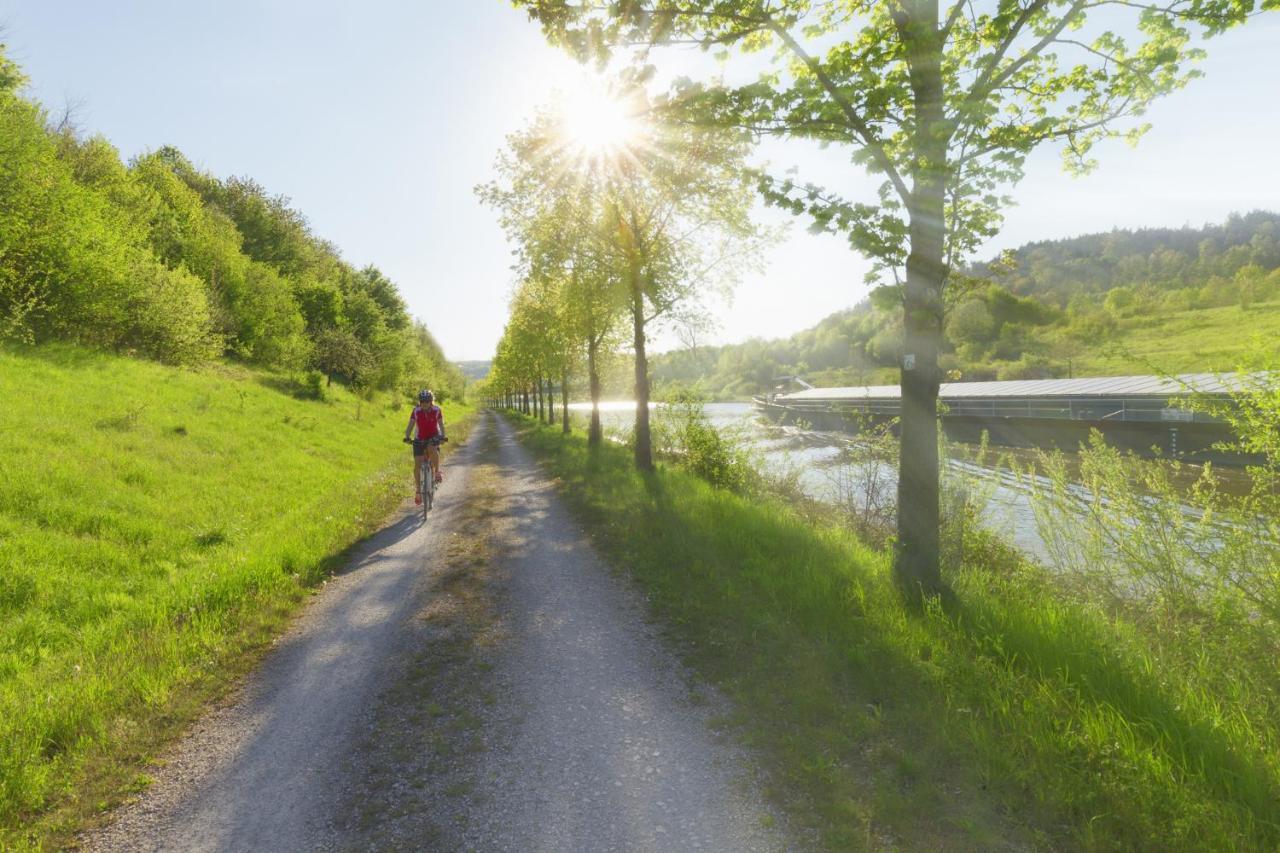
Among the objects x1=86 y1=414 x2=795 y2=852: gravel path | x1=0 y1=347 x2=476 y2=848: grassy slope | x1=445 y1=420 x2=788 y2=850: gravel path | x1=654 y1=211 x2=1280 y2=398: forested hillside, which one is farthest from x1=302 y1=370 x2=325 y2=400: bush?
x1=445 y1=420 x2=788 y2=850: gravel path

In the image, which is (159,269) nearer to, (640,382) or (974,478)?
(640,382)

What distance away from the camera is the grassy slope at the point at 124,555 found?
424 cm

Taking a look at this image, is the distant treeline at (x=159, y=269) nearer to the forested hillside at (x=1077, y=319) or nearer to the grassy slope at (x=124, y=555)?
the grassy slope at (x=124, y=555)

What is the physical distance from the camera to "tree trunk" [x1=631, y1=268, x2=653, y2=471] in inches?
669

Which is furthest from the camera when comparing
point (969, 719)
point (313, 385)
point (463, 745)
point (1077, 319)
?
point (1077, 319)

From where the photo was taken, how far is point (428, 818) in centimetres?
351

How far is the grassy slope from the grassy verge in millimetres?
4614

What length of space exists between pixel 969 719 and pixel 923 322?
3.77 meters

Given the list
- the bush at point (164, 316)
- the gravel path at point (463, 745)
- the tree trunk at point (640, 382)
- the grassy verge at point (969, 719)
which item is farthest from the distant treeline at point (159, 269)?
the grassy verge at point (969, 719)

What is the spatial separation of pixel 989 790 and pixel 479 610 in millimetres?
5451

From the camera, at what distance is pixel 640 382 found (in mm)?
17875

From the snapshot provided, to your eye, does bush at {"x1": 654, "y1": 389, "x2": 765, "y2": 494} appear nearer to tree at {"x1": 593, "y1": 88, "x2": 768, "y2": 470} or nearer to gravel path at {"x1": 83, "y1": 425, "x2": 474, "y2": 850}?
tree at {"x1": 593, "y1": 88, "x2": 768, "y2": 470}

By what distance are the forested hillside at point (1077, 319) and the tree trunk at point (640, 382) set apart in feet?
6.04

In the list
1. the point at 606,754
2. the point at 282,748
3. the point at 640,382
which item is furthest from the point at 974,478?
the point at 640,382
